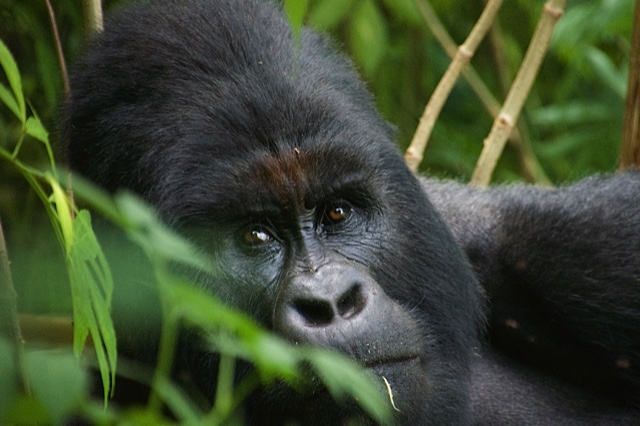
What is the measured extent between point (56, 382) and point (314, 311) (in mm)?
953

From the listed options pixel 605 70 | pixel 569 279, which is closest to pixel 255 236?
pixel 569 279

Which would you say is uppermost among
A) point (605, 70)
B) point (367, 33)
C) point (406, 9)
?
point (406, 9)

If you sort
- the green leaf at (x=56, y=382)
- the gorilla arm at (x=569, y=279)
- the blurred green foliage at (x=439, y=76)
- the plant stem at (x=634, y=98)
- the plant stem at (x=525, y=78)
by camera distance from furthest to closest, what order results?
1. the blurred green foliage at (x=439, y=76)
2. the plant stem at (x=525, y=78)
3. the plant stem at (x=634, y=98)
4. the gorilla arm at (x=569, y=279)
5. the green leaf at (x=56, y=382)

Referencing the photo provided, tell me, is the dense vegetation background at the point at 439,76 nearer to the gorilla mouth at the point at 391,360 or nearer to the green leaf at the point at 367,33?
the green leaf at the point at 367,33

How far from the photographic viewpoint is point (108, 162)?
2.71m

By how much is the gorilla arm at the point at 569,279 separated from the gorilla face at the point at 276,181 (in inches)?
22.1

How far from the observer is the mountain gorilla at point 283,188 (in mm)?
2447

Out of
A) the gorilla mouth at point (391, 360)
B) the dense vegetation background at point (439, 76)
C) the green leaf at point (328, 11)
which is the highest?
the green leaf at point (328, 11)

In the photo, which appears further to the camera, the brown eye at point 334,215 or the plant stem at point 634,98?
the plant stem at point 634,98

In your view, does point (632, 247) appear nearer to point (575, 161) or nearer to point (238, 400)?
point (238, 400)

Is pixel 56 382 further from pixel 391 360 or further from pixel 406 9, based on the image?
pixel 406 9

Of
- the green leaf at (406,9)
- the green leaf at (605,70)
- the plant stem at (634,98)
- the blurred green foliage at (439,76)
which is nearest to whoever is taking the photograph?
the plant stem at (634,98)

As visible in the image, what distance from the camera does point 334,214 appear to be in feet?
8.70

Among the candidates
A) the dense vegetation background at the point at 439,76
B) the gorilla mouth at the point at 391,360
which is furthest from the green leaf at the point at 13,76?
the dense vegetation background at the point at 439,76
